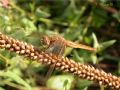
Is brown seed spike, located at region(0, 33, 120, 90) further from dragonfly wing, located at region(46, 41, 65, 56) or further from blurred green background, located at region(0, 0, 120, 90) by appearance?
blurred green background, located at region(0, 0, 120, 90)

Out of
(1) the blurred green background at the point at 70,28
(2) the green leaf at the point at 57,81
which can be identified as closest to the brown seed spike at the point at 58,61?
(1) the blurred green background at the point at 70,28

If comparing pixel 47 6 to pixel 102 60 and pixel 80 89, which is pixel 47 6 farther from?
pixel 80 89

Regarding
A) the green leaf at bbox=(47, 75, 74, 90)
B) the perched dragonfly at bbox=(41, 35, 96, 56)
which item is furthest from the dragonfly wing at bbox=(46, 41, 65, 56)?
the green leaf at bbox=(47, 75, 74, 90)

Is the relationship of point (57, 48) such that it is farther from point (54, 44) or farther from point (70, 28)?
point (70, 28)

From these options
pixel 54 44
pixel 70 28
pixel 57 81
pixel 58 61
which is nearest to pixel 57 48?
pixel 54 44

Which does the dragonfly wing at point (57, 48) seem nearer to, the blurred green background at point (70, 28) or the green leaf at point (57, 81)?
the blurred green background at point (70, 28)

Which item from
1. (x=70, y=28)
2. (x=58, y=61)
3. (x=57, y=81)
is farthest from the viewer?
(x=70, y=28)

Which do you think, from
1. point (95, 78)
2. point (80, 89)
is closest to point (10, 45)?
point (95, 78)

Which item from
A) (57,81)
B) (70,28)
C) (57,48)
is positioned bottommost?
(57,81)
